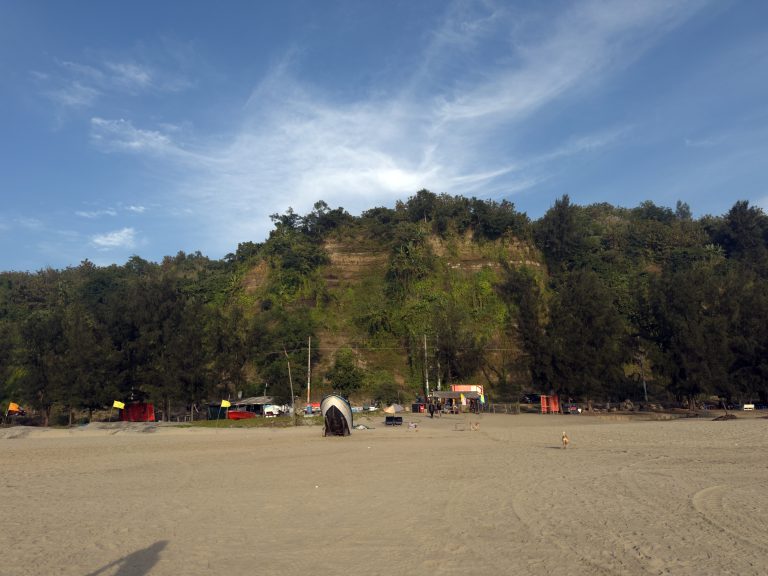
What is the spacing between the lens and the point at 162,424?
Result: 1650 inches

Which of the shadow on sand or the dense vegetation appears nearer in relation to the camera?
the shadow on sand

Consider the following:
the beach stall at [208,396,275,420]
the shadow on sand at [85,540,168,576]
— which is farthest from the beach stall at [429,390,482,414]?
the shadow on sand at [85,540,168,576]

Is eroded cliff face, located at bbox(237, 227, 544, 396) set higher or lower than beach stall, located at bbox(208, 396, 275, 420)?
higher

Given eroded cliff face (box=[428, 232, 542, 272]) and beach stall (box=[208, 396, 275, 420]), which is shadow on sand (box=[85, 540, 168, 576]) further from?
eroded cliff face (box=[428, 232, 542, 272])

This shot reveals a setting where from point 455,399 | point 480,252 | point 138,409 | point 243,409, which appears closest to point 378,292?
point 480,252

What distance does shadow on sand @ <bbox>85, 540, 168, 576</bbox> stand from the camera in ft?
24.2

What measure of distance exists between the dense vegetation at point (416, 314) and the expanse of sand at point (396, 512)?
94.2ft

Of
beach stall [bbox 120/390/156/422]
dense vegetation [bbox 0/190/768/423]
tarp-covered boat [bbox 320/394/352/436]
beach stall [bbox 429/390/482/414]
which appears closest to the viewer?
tarp-covered boat [bbox 320/394/352/436]

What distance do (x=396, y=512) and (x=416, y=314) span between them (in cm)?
5989

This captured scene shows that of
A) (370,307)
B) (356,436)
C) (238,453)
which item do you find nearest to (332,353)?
(370,307)

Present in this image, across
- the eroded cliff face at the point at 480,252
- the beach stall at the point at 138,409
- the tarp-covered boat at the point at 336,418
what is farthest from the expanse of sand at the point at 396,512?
the eroded cliff face at the point at 480,252

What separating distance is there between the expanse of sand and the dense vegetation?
94.2 ft

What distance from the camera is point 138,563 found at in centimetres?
779

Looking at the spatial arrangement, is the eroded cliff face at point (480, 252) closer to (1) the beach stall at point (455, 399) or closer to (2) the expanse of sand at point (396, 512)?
(1) the beach stall at point (455, 399)
